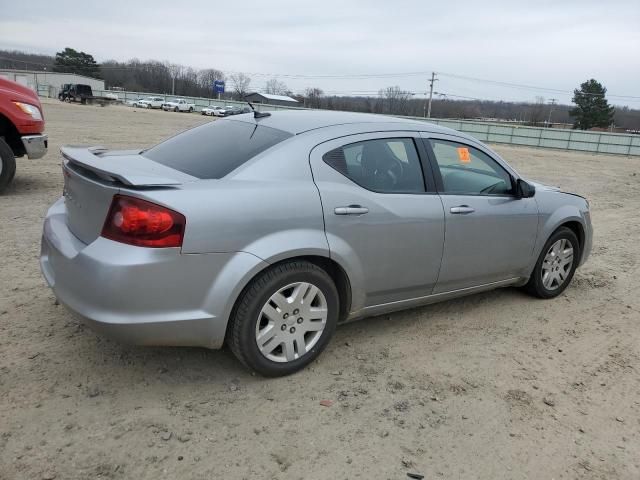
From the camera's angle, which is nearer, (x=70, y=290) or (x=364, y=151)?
(x=70, y=290)

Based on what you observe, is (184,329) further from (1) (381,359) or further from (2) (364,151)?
(2) (364,151)

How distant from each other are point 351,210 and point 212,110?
63412mm

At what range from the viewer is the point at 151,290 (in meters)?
2.74

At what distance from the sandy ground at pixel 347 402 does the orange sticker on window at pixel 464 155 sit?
1.27 metres

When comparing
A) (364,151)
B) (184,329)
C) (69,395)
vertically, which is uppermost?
(364,151)

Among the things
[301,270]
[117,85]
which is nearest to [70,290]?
[301,270]

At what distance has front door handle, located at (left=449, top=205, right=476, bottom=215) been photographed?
387 cm

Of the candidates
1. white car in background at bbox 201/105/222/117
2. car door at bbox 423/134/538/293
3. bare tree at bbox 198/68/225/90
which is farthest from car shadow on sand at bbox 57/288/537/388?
bare tree at bbox 198/68/225/90

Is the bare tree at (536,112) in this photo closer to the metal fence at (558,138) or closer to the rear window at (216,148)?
the metal fence at (558,138)

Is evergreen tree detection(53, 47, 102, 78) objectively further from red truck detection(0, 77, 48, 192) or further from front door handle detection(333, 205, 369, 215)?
front door handle detection(333, 205, 369, 215)

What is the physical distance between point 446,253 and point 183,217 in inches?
77.9

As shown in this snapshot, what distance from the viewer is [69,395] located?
2.97 meters

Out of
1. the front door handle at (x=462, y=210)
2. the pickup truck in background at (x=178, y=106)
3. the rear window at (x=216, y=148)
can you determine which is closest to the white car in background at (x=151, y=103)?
the pickup truck in background at (x=178, y=106)

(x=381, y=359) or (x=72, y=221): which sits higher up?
(x=72, y=221)
